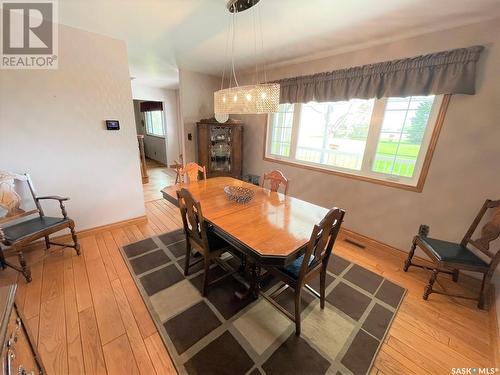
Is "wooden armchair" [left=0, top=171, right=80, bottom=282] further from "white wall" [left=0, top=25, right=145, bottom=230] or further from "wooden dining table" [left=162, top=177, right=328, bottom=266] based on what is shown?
"wooden dining table" [left=162, top=177, right=328, bottom=266]

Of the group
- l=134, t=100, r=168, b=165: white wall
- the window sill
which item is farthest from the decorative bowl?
l=134, t=100, r=168, b=165: white wall

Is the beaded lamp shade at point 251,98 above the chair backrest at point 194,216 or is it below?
above

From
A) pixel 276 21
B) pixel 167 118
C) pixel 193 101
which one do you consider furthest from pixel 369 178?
pixel 167 118

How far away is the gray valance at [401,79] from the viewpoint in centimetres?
174

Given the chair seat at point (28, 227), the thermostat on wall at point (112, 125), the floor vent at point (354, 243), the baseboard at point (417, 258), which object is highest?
the thermostat on wall at point (112, 125)

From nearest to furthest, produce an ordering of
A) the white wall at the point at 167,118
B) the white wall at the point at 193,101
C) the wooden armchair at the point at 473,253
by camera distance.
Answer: the wooden armchair at the point at 473,253
the white wall at the point at 193,101
the white wall at the point at 167,118

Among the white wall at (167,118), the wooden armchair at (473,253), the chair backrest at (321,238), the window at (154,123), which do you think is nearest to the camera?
the chair backrest at (321,238)

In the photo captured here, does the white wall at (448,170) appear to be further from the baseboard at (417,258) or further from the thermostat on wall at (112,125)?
the thermostat on wall at (112,125)

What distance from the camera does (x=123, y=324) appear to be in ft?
4.86

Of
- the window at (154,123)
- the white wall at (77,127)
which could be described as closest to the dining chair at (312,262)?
the white wall at (77,127)

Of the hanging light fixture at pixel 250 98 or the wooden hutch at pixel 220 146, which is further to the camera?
the wooden hutch at pixel 220 146

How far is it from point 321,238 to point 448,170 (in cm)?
170

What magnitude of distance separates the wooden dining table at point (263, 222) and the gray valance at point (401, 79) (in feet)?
5.12

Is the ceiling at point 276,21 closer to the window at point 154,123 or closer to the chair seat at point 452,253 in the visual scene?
the chair seat at point 452,253
